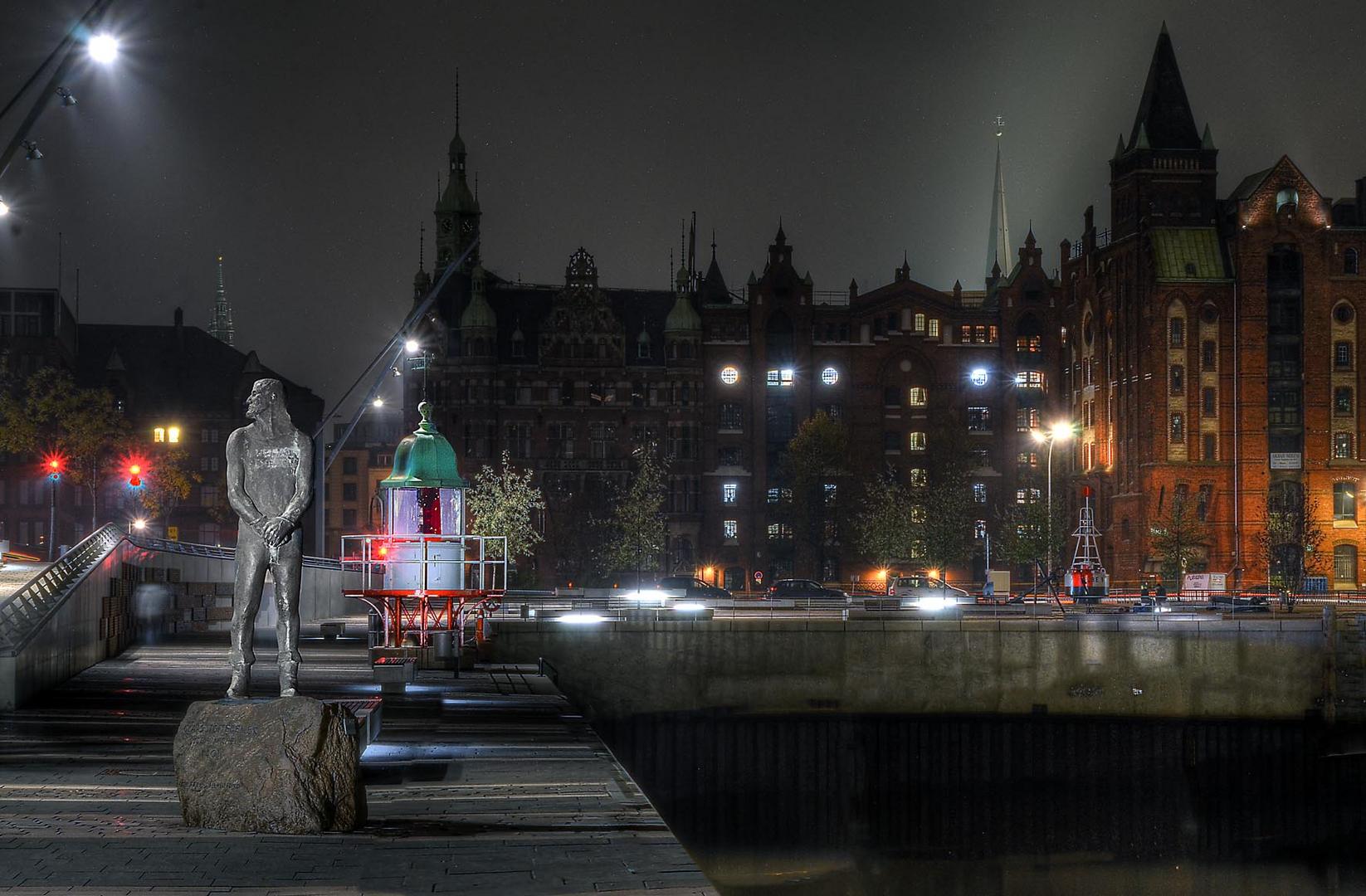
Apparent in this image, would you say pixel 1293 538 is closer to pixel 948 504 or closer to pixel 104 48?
pixel 948 504

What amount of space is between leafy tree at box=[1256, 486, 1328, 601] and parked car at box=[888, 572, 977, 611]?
1993cm

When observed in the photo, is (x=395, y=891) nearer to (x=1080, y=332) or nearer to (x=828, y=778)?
(x=828, y=778)

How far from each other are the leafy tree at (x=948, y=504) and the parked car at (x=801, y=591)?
14.2 meters

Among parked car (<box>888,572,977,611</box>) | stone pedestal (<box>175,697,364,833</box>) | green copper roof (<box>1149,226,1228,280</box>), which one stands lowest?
parked car (<box>888,572,977,611</box>)

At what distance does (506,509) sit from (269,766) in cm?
7994

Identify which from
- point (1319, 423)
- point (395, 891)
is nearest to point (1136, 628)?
point (395, 891)

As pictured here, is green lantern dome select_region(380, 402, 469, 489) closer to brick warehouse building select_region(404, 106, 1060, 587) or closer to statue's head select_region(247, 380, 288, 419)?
statue's head select_region(247, 380, 288, 419)

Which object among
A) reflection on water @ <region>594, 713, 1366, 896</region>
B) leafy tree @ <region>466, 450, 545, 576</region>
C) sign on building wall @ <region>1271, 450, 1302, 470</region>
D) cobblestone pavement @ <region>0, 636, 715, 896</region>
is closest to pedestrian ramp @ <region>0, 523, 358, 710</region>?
cobblestone pavement @ <region>0, 636, 715, 896</region>

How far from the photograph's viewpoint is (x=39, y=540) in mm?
118750

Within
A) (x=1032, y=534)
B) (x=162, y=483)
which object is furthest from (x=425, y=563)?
(x=1032, y=534)

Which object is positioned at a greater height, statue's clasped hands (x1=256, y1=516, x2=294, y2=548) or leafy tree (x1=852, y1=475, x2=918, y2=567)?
statue's clasped hands (x1=256, y1=516, x2=294, y2=548)

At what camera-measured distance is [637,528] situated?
321 ft

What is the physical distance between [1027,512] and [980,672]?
4841 cm

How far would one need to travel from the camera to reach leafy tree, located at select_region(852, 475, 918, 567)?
326 feet
